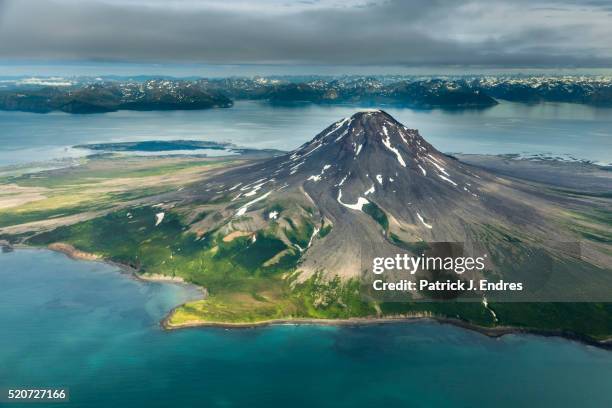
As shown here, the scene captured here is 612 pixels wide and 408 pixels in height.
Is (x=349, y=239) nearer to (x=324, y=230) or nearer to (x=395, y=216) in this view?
(x=324, y=230)

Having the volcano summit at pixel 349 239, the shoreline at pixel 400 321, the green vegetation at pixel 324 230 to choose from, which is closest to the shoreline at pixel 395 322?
the shoreline at pixel 400 321

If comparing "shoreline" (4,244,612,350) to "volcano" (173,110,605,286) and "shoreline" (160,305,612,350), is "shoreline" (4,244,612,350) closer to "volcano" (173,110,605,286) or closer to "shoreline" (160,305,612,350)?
"shoreline" (160,305,612,350)

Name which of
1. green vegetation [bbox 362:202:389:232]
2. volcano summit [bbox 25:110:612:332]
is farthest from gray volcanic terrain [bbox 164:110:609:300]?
volcano summit [bbox 25:110:612:332]

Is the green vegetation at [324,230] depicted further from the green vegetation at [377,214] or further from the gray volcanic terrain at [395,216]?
the green vegetation at [377,214]

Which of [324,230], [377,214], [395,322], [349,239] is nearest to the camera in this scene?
[395,322]

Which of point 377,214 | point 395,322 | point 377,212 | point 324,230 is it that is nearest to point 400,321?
point 395,322

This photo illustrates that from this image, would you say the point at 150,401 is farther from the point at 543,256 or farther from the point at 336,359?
the point at 543,256

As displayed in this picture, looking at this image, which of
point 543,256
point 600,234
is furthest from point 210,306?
point 600,234
